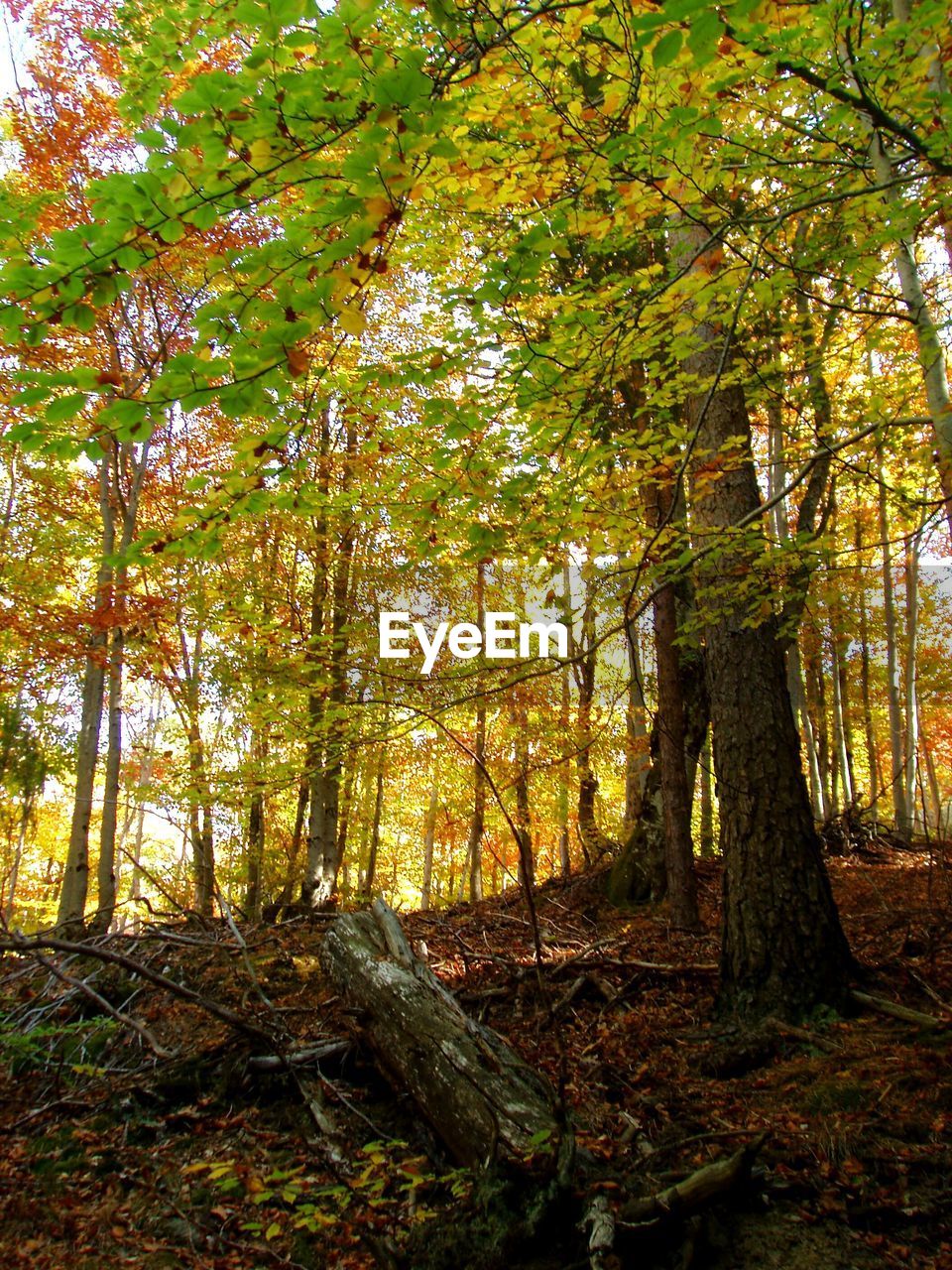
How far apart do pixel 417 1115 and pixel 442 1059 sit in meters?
0.45

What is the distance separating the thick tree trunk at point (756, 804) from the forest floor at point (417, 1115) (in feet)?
1.03

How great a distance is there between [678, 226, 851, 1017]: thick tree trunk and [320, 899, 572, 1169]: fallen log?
1714mm

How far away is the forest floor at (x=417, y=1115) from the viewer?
9.09 ft

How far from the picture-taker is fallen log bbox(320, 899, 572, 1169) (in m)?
3.07

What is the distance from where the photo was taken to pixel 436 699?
4.69 metres

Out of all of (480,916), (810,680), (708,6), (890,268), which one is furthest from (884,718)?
(708,6)

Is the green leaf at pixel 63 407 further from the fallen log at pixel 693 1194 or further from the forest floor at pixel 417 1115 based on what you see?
the fallen log at pixel 693 1194

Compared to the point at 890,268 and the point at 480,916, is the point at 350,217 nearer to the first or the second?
the point at 480,916

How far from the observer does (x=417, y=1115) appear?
12.2 feet

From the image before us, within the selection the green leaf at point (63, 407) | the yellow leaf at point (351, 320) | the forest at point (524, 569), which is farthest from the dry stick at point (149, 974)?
the yellow leaf at point (351, 320)

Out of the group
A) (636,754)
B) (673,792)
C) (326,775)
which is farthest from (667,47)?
(636,754)

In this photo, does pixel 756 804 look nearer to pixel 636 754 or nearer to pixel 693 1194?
pixel 693 1194

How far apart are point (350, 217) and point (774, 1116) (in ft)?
13.7

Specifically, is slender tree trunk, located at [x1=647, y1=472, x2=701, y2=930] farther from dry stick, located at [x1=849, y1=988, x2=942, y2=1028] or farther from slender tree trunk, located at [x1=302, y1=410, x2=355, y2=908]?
slender tree trunk, located at [x1=302, y1=410, x2=355, y2=908]
